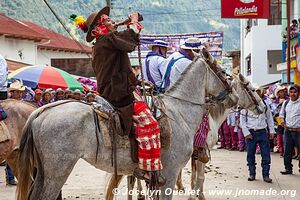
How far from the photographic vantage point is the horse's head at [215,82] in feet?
26.4

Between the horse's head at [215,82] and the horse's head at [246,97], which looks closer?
the horse's head at [215,82]

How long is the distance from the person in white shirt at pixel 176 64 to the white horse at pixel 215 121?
0.86m

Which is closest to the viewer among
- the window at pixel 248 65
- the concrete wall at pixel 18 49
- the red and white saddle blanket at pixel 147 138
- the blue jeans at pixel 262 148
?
the red and white saddle blanket at pixel 147 138

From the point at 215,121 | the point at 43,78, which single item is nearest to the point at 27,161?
the point at 215,121

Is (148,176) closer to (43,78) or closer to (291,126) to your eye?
(291,126)

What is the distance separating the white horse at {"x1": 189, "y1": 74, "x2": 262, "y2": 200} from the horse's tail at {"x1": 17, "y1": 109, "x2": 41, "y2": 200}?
3394 mm

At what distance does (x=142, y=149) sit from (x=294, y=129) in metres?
7.22

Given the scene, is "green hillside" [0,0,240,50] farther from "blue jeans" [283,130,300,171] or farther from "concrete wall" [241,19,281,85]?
"blue jeans" [283,130,300,171]

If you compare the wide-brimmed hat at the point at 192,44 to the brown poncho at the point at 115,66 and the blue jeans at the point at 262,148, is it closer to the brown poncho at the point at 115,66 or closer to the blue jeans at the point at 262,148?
the brown poncho at the point at 115,66

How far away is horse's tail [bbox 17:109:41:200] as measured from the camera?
6656mm

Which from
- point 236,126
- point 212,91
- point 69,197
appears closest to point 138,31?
point 212,91

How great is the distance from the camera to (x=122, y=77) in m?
6.98

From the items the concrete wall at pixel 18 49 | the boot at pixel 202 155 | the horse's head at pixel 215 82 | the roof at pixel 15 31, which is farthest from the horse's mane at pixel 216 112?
the concrete wall at pixel 18 49

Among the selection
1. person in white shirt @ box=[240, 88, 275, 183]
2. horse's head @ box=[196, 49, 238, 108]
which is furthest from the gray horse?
person in white shirt @ box=[240, 88, 275, 183]
